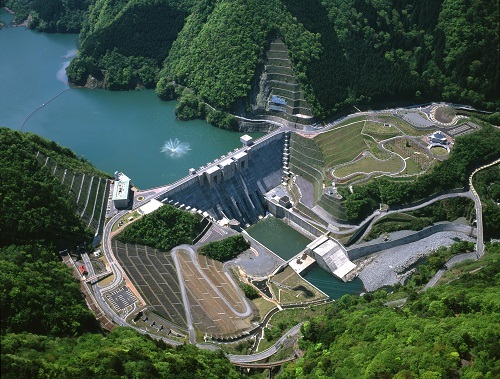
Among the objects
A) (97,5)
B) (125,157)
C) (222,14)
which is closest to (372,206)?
(125,157)

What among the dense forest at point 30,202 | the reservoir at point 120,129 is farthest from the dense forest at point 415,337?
the dense forest at point 30,202

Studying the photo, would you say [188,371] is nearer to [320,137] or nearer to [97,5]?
[320,137]

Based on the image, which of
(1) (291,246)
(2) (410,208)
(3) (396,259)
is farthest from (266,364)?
(2) (410,208)

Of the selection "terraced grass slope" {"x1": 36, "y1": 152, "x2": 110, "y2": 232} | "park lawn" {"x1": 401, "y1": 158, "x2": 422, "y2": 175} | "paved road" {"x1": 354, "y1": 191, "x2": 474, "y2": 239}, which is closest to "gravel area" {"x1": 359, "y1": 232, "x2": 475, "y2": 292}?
"paved road" {"x1": 354, "y1": 191, "x2": 474, "y2": 239}

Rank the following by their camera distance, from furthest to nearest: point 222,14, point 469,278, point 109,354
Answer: point 222,14 < point 469,278 < point 109,354

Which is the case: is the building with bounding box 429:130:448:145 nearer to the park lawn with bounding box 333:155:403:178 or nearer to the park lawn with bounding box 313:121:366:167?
the park lawn with bounding box 333:155:403:178

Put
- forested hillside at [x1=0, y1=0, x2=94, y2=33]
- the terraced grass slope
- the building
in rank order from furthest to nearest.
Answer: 1. forested hillside at [x1=0, y1=0, x2=94, y2=33]
2. the building
3. the terraced grass slope

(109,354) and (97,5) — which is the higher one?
(97,5)
